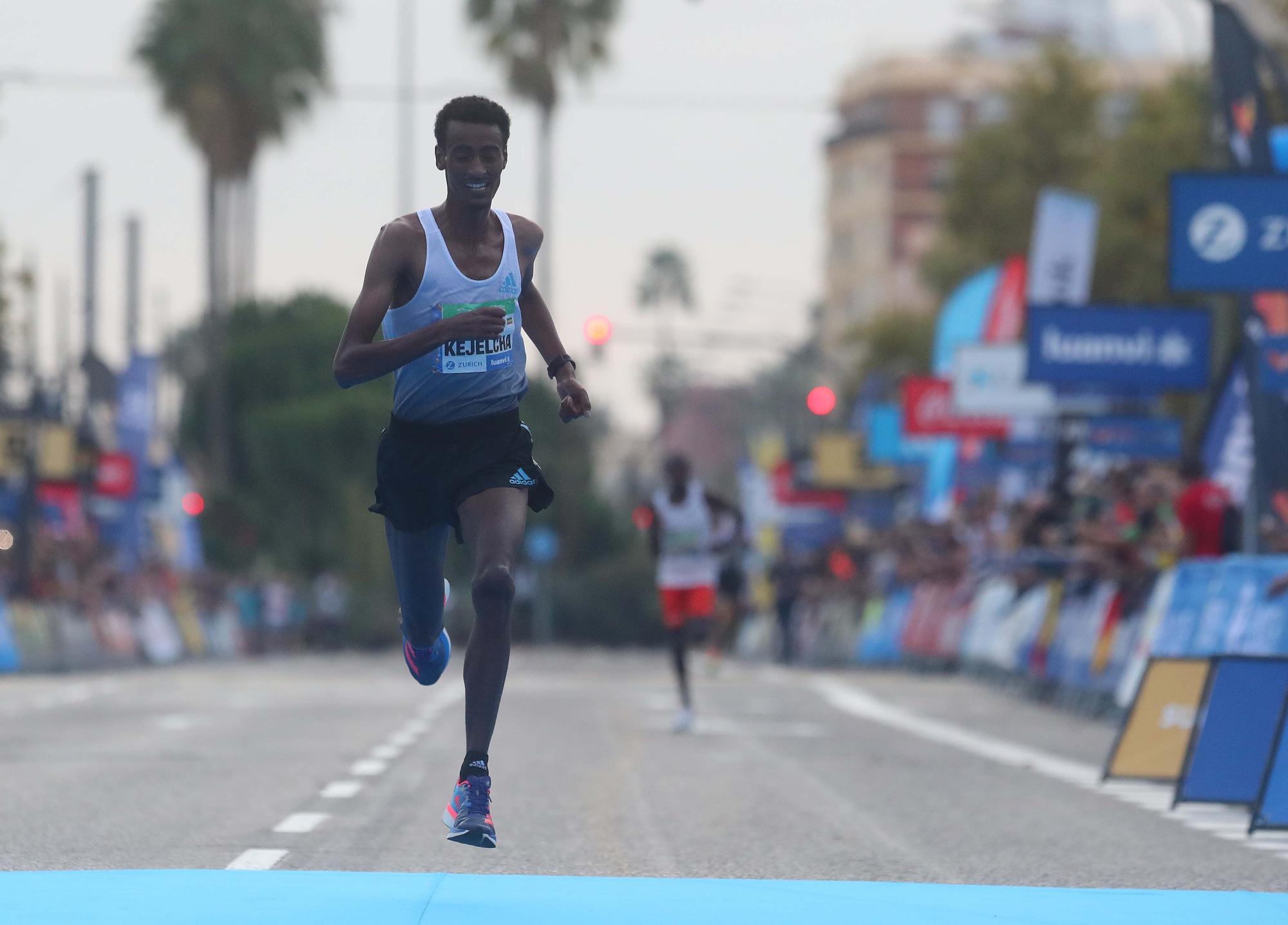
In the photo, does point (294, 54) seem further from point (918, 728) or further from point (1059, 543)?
point (918, 728)

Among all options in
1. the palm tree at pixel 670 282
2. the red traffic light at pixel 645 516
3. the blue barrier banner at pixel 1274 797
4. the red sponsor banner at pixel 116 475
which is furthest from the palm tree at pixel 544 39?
the palm tree at pixel 670 282

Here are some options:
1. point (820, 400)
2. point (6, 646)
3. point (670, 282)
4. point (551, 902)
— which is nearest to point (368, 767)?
point (551, 902)

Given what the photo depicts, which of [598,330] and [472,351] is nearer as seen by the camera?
[472,351]

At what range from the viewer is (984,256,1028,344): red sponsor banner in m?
38.3

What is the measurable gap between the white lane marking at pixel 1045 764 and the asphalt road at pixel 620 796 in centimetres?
4

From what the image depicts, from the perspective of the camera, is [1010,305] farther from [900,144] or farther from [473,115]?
[900,144]

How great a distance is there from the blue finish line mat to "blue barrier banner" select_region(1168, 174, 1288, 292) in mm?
10131

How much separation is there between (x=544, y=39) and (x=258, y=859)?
57511 millimetres

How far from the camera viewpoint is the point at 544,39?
65.1 meters

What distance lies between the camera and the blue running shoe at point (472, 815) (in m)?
7.67

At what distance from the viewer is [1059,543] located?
2608 cm

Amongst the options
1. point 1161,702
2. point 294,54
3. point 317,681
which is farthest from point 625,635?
point 1161,702

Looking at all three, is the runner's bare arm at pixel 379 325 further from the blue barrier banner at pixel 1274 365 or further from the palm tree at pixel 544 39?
the palm tree at pixel 544 39

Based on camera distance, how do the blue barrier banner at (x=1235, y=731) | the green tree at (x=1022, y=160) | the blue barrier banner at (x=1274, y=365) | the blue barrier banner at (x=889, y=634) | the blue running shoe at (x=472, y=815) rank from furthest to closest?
the green tree at (x=1022, y=160)
the blue barrier banner at (x=889, y=634)
the blue barrier banner at (x=1274, y=365)
the blue barrier banner at (x=1235, y=731)
the blue running shoe at (x=472, y=815)
